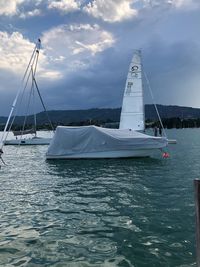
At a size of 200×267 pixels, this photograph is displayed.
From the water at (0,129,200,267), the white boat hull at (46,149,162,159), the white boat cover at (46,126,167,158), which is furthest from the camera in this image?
the white boat hull at (46,149,162,159)

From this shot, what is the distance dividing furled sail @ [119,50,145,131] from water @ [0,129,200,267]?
81.2ft

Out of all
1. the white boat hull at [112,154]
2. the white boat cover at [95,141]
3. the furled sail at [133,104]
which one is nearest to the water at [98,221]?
the white boat cover at [95,141]

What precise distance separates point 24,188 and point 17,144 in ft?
128

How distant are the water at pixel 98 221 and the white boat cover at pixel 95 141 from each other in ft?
32.7

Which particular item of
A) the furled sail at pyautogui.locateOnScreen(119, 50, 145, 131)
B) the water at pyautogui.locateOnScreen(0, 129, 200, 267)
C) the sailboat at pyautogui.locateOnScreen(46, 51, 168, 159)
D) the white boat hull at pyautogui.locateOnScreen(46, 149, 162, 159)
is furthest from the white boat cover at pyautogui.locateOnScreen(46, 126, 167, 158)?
the furled sail at pyautogui.locateOnScreen(119, 50, 145, 131)

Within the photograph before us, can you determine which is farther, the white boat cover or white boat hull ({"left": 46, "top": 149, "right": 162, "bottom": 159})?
white boat hull ({"left": 46, "top": 149, "right": 162, "bottom": 159})

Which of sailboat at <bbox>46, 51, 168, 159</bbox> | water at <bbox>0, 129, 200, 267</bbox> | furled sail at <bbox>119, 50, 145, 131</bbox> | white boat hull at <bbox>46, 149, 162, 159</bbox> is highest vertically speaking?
furled sail at <bbox>119, 50, 145, 131</bbox>

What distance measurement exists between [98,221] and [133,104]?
3443 centimetres

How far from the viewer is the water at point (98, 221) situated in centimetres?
775

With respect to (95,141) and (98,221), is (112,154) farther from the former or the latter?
(98,221)

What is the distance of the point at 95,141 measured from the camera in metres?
30.1

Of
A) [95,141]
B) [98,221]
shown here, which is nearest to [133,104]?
[95,141]

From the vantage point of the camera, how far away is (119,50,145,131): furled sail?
44.0m

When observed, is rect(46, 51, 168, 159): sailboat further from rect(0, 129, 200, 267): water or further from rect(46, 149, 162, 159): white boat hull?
rect(0, 129, 200, 267): water
